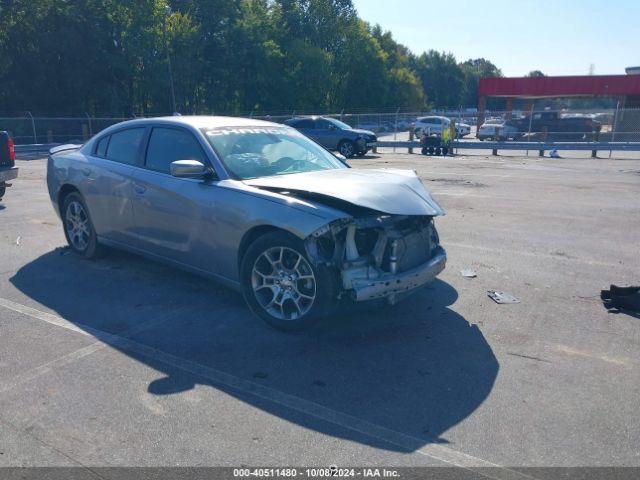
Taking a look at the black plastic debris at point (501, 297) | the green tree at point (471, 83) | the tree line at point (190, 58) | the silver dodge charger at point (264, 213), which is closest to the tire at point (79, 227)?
the silver dodge charger at point (264, 213)

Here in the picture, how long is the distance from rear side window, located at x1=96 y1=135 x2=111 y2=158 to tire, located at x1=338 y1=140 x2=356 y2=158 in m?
17.8

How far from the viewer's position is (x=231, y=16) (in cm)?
4906

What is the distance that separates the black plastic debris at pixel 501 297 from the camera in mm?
5402

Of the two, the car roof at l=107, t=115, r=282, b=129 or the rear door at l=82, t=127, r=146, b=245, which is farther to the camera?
the rear door at l=82, t=127, r=146, b=245

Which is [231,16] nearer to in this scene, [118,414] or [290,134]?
[290,134]

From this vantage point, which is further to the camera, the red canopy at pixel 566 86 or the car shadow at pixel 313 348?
the red canopy at pixel 566 86

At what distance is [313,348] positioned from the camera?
4359 millimetres

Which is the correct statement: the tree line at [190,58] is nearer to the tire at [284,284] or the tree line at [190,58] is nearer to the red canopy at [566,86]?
the red canopy at [566,86]

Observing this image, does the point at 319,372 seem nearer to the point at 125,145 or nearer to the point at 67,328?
the point at 67,328

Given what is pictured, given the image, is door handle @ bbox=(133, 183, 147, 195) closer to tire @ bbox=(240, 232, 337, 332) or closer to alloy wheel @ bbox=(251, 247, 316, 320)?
tire @ bbox=(240, 232, 337, 332)

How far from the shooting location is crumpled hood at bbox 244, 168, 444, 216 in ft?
14.5

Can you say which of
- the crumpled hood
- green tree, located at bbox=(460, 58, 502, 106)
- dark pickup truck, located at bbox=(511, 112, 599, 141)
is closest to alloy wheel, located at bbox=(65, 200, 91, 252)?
the crumpled hood

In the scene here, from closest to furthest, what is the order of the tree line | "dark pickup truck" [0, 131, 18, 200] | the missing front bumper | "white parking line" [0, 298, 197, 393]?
"white parking line" [0, 298, 197, 393] < the missing front bumper < "dark pickup truck" [0, 131, 18, 200] < the tree line

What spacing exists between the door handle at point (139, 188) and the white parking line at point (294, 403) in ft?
4.72
